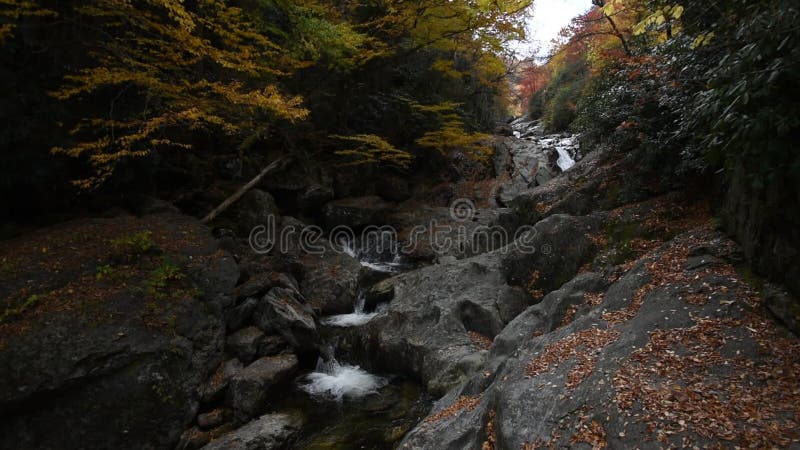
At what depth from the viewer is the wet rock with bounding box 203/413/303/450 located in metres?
6.29

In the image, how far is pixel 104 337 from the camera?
21.7 feet

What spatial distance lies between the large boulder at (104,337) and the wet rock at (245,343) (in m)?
0.40

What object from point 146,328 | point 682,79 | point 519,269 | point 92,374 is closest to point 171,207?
point 146,328

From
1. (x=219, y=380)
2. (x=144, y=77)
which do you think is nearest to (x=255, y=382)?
(x=219, y=380)

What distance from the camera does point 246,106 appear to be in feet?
31.5

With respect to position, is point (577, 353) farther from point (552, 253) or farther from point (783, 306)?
point (552, 253)

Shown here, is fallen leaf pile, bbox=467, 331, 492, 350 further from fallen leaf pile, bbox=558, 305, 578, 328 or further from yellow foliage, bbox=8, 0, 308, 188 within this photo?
yellow foliage, bbox=8, 0, 308, 188

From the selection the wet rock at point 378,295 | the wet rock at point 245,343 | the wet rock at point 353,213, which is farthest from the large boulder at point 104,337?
the wet rock at point 353,213

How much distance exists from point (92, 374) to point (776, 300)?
9.42m

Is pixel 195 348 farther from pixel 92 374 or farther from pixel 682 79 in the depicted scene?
pixel 682 79

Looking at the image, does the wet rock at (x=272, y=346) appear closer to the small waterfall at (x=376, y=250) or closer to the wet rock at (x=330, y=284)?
the wet rock at (x=330, y=284)

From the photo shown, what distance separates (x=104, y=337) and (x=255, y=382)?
2712 mm

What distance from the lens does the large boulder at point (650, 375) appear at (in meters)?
3.38
